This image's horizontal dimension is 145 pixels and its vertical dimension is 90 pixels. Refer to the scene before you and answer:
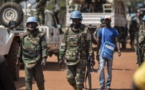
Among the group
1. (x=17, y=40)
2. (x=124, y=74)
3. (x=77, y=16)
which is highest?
(x=77, y=16)

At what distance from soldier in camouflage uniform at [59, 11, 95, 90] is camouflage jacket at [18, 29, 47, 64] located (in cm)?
37

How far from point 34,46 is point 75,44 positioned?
0.70 m

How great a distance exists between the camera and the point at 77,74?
7406 mm

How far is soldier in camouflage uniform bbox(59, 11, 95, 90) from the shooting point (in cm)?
741

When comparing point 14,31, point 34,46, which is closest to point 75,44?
point 34,46

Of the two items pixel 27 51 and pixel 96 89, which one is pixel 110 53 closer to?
pixel 96 89

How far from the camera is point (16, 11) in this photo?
42.9 feet

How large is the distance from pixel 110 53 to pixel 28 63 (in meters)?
2.12

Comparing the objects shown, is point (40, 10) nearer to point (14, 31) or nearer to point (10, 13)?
point (14, 31)

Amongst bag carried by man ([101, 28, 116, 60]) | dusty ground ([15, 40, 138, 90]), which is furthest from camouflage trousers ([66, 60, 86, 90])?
dusty ground ([15, 40, 138, 90])

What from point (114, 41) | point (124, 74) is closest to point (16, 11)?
point (124, 74)

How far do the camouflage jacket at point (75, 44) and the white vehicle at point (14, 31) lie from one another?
2302 millimetres

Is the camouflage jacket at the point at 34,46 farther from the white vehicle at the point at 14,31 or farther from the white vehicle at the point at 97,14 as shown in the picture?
the white vehicle at the point at 97,14

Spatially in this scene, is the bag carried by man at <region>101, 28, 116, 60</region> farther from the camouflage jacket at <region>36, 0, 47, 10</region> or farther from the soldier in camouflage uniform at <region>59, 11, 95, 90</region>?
the camouflage jacket at <region>36, 0, 47, 10</region>
